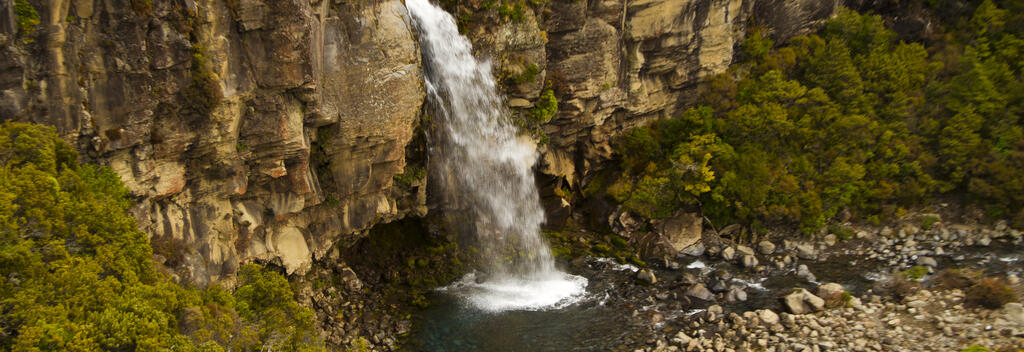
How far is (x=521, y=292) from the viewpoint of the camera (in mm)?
25922

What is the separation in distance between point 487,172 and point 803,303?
14.6 meters

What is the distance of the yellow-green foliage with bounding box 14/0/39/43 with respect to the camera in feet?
41.4

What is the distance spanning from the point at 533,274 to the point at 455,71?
34.0ft

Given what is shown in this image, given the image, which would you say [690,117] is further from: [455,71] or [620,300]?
[455,71]

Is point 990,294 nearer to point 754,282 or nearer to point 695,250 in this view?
point 754,282

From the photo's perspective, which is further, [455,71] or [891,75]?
[891,75]


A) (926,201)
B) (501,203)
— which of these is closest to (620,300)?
(501,203)

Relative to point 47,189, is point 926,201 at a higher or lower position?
lower

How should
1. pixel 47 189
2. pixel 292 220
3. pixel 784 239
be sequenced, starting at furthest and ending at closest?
pixel 784 239
pixel 292 220
pixel 47 189

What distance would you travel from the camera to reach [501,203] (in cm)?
2792

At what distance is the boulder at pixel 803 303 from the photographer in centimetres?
Answer: 2270

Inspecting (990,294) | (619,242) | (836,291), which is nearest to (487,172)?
(619,242)

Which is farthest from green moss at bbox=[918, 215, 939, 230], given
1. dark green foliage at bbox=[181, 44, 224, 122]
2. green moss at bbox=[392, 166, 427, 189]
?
dark green foliage at bbox=[181, 44, 224, 122]

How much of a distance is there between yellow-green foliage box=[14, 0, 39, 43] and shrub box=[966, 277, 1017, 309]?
99.8 feet
